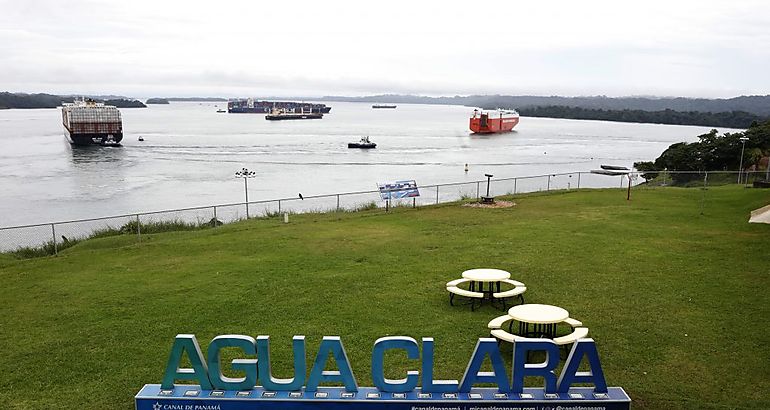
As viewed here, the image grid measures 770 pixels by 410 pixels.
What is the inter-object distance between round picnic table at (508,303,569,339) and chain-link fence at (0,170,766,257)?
15.0 m

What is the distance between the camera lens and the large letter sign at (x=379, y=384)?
8.67 meters

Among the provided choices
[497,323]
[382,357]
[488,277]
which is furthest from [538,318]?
[382,357]

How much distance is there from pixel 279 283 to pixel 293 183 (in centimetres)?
4061

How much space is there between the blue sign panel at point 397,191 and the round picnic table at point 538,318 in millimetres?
17986

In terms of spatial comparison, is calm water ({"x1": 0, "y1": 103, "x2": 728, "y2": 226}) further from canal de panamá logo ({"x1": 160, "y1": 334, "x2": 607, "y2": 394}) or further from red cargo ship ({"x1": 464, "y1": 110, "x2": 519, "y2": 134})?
canal de panamá logo ({"x1": 160, "y1": 334, "x2": 607, "y2": 394})

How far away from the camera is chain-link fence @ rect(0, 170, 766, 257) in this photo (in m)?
26.7

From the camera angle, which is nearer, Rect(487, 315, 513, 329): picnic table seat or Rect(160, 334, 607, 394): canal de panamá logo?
Rect(160, 334, 607, 394): canal de panamá logo

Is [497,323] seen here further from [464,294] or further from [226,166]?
[226,166]

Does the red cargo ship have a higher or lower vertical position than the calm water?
higher

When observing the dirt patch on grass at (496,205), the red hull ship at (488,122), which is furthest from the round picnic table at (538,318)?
the red hull ship at (488,122)

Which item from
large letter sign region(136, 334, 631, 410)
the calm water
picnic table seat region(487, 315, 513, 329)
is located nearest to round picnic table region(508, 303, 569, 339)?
picnic table seat region(487, 315, 513, 329)

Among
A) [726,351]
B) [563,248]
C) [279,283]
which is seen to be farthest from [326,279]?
[726,351]

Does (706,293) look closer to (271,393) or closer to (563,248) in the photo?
(563,248)

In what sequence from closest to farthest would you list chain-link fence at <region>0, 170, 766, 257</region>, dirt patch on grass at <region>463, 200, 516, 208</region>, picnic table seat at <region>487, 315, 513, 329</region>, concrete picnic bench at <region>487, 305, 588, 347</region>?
1. concrete picnic bench at <region>487, 305, 588, 347</region>
2. picnic table seat at <region>487, 315, 513, 329</region>
3. chain-link fence at <region>0, 170, 766, 257</region>
4. dirt patch on grass at <region>463, 200, 516, 208</region>
